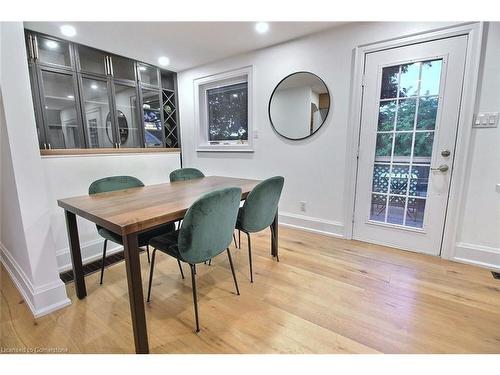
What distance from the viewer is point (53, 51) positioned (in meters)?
2.70

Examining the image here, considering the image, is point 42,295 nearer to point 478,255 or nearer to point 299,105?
point 299,105

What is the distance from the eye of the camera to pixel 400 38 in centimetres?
220

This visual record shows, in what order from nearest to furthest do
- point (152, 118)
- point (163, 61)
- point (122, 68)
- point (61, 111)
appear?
1. point (61, 111)
2. point (122, 68)
3. point (163, 61)
4. point (152, 118)

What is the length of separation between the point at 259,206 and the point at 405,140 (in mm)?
1603

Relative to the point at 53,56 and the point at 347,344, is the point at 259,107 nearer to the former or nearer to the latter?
the point at 53,56

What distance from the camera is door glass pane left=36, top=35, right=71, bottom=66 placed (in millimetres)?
2594

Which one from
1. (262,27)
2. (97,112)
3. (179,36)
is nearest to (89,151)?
(97,112)

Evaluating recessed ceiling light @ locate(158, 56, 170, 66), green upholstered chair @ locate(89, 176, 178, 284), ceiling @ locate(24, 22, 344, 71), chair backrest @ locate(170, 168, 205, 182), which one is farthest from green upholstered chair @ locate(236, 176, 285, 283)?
recessed ceiling light @ locate(158, 56, 170, 66)

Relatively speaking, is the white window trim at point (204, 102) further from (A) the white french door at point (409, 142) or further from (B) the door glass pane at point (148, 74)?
(A) the white french door at point (409, 142)

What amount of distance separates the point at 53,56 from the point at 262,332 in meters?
3.46

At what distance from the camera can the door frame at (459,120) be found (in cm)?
194

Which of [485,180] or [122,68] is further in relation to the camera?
[122,68]

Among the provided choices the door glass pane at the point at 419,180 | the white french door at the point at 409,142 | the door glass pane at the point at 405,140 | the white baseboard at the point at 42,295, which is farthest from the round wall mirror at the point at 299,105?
the white baseboard at the point at 42,295

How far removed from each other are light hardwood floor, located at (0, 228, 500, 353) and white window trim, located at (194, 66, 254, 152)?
177 cm
